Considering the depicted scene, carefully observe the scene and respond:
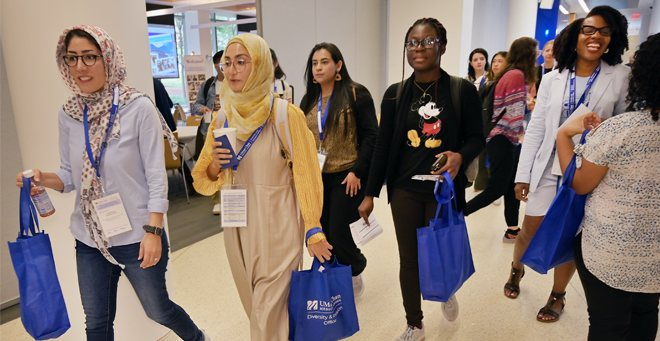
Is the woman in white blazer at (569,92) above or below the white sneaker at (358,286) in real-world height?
above

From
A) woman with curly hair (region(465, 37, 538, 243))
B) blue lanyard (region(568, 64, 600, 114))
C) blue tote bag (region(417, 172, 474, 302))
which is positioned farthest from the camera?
woman with curly hair (region(465, 37, 538, 243))

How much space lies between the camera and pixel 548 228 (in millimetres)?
1776

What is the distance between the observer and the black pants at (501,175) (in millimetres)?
3660

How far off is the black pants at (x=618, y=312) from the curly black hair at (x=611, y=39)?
1125mm

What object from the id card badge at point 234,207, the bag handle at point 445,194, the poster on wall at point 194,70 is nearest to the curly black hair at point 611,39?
the bag handle at point 445,194

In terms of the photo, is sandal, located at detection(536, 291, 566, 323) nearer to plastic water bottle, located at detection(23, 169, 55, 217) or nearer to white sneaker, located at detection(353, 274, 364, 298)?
white sneaker, located at detection(353, 274, 364, 298)

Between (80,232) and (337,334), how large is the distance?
1182 millimetres

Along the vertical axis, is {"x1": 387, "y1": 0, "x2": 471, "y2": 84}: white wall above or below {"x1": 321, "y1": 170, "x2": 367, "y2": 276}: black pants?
above

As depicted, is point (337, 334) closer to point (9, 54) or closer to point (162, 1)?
point (9, 54)

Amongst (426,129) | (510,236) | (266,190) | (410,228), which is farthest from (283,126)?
(510,236)

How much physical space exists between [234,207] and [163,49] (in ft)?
17.1

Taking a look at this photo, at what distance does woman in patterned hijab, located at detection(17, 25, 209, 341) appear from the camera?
1.64 metres

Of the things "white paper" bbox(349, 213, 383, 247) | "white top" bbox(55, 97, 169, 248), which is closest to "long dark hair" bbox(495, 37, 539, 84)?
"white paper" bbox(349, 213, 383, 247)

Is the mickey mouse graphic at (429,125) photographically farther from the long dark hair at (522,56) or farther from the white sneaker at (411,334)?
the long dark hair at (522,56)
